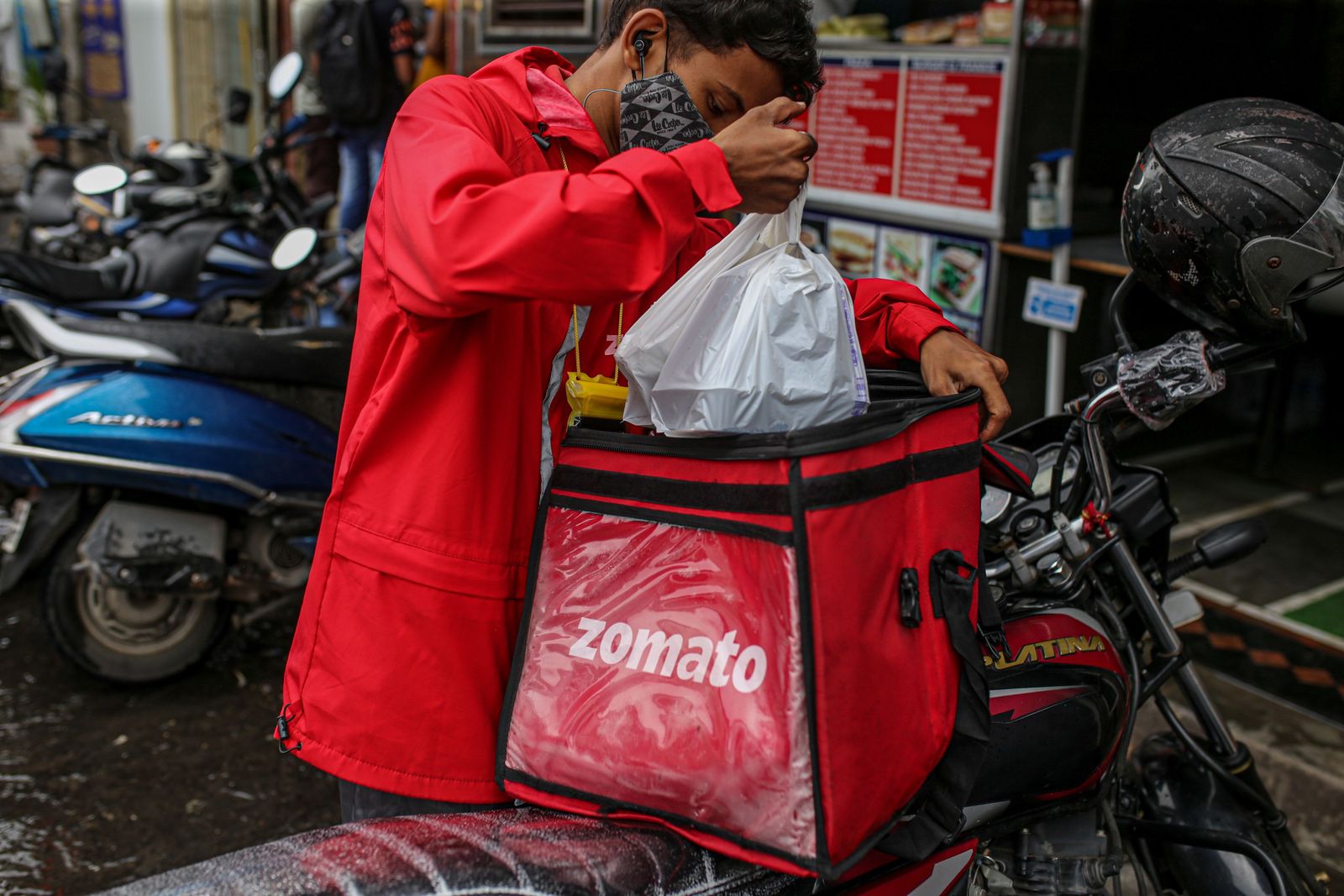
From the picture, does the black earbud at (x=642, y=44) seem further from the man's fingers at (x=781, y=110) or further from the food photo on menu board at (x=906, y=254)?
the food photo on menu board at (x=906, y=254)

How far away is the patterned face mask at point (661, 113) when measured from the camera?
56.9 inches

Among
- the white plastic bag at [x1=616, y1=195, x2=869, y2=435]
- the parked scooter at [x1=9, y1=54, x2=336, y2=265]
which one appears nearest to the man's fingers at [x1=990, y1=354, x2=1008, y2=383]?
the white plastic bag at [x1=616, y1=195, x2=869, y2=435]

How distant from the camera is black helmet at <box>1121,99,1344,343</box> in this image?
1.58 metres

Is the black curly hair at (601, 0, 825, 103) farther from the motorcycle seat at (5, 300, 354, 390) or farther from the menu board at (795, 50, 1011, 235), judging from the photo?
the menu board at (795, 50, 1011, 235)

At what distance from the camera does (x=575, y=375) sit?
4.70ft

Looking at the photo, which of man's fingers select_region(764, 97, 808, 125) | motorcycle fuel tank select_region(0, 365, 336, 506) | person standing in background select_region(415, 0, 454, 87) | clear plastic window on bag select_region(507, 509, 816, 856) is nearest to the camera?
clear plastic window on bag select_region(507, 509, 816, 856)

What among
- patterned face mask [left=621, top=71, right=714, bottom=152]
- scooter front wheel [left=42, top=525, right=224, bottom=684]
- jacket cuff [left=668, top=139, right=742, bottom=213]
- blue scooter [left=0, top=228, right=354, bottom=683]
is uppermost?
patterned face mask [left=621, top=71, right=714, bottom=152]

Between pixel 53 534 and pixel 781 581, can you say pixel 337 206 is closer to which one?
pixel 53 534

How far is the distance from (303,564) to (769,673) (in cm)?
261

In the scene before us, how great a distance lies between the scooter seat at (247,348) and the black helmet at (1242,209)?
2.38 metres

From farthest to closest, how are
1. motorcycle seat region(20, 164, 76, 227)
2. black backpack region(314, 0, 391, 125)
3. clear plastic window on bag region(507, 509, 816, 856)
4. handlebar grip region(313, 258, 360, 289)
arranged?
motorcycle seat region(20, 164, 76, 227) < black backpack region(314, 0, 391, 125) < handlebar grip region(313, 258, 360, 289) < clear plastic window on bag region(507, 509, 816, 856)

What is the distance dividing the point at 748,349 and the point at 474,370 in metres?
0.33

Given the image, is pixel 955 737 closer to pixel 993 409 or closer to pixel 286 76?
pixel 993 409

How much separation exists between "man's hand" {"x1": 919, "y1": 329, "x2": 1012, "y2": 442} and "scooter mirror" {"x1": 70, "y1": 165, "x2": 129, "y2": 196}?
15.0 feet
